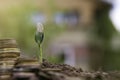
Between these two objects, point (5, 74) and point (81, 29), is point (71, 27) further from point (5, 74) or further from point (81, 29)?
point (5, 74)

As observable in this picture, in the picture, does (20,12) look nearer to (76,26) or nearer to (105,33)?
(105,33)

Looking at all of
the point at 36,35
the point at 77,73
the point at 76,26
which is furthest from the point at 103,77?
the point at 76,26

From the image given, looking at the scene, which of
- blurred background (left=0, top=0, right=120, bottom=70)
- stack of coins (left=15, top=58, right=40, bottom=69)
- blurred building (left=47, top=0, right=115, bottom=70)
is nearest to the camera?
stack of coins (left=15, top=58, right=40, bottom=69)

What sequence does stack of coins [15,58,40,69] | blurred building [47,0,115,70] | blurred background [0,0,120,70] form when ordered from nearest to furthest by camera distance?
stack of coins [15,58,40,69] < blurred background [0,0,120,70] < blurred building [47,0,115,70]

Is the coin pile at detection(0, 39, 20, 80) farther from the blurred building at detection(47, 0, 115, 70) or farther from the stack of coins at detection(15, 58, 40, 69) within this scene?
the blurred building at detection(47, 0, 115, 70)

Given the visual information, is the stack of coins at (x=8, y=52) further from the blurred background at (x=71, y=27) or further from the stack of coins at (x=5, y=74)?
the blurred background at (x=71, y=27)

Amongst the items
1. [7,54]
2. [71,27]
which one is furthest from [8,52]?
[71,27]

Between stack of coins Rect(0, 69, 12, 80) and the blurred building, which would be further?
the blurred building

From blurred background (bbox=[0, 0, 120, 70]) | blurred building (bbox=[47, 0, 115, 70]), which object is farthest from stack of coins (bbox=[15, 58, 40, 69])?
blurred building (bbox=[47, 0, 115, 70])
